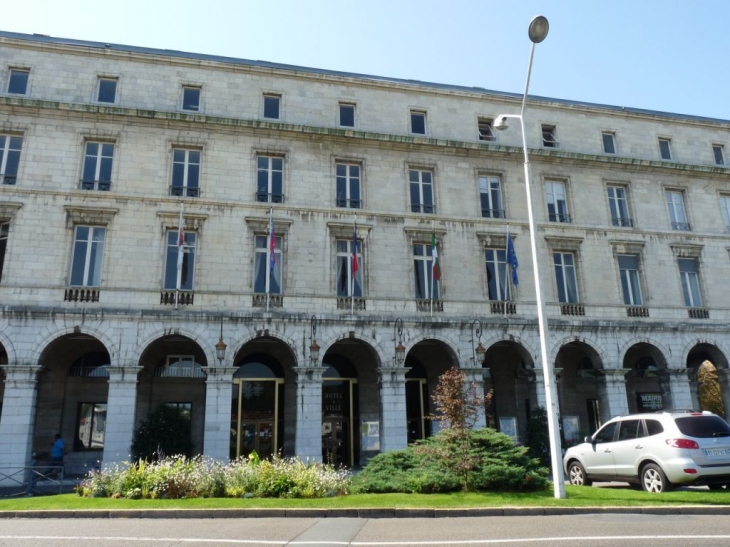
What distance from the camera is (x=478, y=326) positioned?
24906 mm

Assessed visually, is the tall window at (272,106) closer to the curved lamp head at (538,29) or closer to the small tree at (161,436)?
the small tree at (161,436)

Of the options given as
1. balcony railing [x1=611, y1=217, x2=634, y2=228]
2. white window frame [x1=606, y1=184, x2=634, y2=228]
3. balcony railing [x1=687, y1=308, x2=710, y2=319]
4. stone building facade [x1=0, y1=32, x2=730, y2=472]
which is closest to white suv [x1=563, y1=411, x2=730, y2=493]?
stone building facade [x1=0, y1=32, x2=730, y2=472]

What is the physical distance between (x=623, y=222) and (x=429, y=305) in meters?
11.6

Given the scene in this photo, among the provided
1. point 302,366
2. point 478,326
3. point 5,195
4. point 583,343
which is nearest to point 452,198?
point 478,326

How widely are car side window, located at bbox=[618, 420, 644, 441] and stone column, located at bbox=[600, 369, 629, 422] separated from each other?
1121 cm

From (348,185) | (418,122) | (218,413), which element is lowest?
(218,413)

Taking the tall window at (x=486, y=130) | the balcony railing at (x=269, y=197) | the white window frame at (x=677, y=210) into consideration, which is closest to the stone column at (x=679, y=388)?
the white window frame at (x=677, y=210)

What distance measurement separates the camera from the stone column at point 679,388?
2603cm

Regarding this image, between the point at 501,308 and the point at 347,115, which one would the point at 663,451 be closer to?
the point at 501,308

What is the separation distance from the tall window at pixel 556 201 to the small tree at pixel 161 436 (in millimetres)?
19305

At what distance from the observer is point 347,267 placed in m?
25.0

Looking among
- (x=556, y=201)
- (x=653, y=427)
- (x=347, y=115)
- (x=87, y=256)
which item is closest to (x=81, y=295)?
(x=87, y=256)

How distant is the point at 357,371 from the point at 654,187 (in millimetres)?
18148

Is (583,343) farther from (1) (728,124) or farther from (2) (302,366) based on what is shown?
(1) (728,124)
